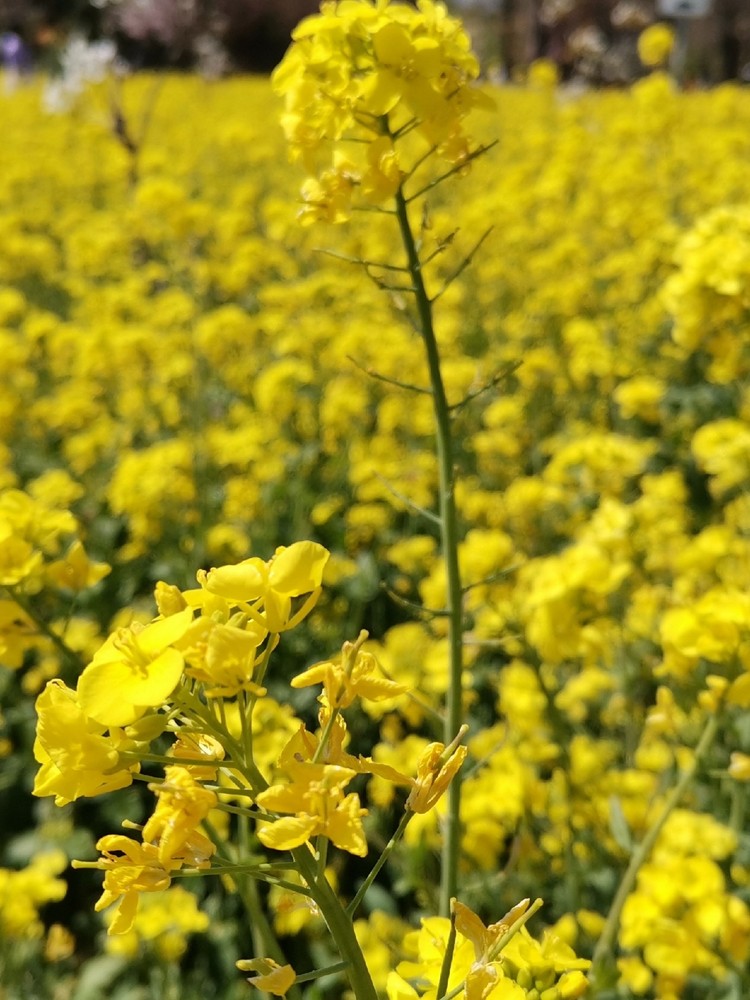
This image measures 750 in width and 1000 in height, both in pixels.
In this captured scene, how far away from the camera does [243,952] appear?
83.5 inches

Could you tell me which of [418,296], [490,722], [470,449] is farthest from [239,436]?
[418,296]

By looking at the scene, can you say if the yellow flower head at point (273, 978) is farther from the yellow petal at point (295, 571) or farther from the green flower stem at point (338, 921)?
the yellow petal at point (295, 571)

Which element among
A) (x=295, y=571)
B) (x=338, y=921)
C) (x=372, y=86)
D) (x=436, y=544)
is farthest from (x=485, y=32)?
(x=338, y=921)

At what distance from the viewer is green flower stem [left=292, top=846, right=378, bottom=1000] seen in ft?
2.10

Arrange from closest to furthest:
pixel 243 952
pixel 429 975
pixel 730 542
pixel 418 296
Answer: pixel 429 975 < pixel 418 296 < pixel 243 952 < pixel 730 542

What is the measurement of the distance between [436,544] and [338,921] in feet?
8.23

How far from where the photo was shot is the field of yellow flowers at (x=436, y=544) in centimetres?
142

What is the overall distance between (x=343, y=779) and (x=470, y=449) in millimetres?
3299

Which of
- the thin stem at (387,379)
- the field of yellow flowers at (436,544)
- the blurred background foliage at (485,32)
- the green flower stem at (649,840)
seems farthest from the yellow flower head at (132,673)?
the blurred background foliage at (485,32)

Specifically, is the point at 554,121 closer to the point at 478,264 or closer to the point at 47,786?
the point at 478,264

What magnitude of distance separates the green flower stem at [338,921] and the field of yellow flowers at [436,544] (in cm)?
1

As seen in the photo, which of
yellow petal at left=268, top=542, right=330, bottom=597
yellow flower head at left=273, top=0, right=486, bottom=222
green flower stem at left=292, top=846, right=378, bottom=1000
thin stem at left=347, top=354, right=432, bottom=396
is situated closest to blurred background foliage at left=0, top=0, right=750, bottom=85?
yellow flower head at left=273, top=0, right=486, bottom=222

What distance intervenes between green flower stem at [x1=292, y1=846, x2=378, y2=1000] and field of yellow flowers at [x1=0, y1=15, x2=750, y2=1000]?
0.01m

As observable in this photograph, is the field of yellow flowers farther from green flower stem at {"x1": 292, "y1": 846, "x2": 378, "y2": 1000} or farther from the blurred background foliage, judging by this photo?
the blurred background foliage
